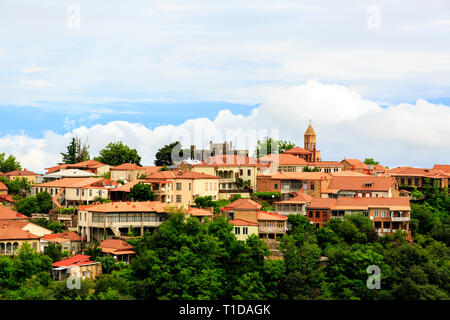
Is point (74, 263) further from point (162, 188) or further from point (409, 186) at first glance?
point (409, 186)

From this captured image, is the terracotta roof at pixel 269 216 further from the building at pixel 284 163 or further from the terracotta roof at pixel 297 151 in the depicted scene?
the terracotta roof at pixel 297 151

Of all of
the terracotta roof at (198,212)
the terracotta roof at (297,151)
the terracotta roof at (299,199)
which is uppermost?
the terracotta roof at (297,151)

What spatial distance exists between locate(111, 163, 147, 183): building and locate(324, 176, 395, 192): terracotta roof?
65.2 ft

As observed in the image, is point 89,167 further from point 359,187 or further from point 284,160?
point 359,187

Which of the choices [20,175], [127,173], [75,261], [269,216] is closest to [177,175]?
[127,173]

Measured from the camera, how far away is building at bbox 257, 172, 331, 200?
69.2 m

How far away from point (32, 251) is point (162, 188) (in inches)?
592

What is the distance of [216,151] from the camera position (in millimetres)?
→ 85375

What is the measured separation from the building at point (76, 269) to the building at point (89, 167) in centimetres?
2790

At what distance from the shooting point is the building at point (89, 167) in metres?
83.1

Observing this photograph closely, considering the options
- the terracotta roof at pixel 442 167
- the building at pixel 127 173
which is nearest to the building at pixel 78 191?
the building at pixel 127 173

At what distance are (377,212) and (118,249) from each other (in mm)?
22093

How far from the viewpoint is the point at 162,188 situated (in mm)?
66875

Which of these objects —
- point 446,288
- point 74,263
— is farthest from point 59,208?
point 446,288
